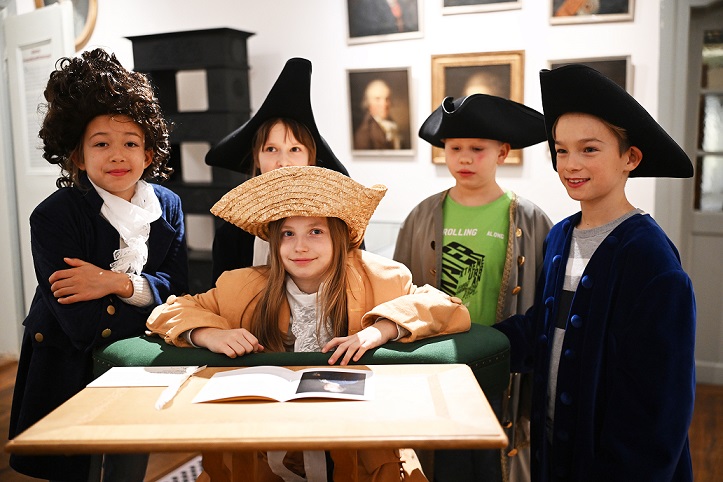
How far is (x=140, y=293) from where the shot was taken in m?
2.12

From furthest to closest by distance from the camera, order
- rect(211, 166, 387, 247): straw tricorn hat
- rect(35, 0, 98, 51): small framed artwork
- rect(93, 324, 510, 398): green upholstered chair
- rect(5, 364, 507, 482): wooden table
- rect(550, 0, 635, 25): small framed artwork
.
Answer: rect(35, 0, 98, 51): small framed artwork → rect(550, 0, 635, 25): small framed artwork → rect(211, 166, 387, 247): straw tricorn hat → rect(93, 324, 510, 398): green upholstered chair → rect(5, 364, 507, 482): wooden table

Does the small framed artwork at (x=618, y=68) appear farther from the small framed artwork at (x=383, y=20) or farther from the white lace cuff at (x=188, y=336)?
the white lace cuff at (x=188, y=336)

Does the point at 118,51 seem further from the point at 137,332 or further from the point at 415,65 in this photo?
the point at 137,332

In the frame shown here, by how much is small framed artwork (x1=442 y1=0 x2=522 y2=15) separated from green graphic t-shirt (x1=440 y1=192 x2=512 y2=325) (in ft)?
6.92

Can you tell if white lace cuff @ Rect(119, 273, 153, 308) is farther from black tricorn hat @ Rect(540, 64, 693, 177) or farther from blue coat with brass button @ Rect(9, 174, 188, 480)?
black tricorn hat @ Rect(540, 64, 693, 177)

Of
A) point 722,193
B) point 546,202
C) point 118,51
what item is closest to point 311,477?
point 546,202

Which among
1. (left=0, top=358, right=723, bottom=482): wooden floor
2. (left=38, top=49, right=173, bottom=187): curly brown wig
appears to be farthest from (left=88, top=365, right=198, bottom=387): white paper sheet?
(left=0, top=358, right=723, bottom=482): wooden floor

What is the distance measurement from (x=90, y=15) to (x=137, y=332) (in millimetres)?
4091

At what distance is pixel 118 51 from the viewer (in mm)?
5332

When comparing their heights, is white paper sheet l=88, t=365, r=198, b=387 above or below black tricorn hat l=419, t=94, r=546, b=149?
below

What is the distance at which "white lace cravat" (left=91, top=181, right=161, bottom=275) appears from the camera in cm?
214

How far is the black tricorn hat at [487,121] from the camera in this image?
2.44m

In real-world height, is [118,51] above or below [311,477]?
above

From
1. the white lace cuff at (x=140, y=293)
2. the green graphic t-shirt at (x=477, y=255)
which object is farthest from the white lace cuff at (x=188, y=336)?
the green graphic t-shirt at (x=477, y=255)
